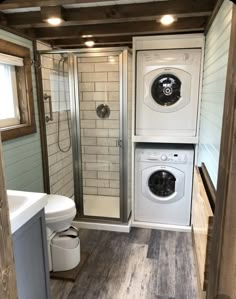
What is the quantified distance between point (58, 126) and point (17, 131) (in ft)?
2.72

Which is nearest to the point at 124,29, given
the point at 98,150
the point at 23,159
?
the point at 98,150

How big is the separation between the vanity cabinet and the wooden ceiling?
1.49m

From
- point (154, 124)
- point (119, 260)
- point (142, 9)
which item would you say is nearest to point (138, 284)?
point (119, 260)

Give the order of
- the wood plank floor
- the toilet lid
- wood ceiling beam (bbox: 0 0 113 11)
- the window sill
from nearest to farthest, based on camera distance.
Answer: wood ceiling beam (bbox: 0 0 113 11) < the wood plank floor < the toilet lid < the window sill

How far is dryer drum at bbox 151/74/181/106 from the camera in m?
2.72

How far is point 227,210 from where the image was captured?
1.26 m

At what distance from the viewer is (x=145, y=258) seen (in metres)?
2.48

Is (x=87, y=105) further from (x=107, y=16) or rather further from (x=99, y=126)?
(x=107, y=16)

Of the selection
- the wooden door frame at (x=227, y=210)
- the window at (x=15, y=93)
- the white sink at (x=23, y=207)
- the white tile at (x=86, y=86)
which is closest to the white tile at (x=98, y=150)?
the white tile at (x=86, y=86)

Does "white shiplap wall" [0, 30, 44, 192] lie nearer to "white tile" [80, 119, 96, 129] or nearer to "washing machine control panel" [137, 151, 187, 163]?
"white tile" [80, 119, 96, 129]

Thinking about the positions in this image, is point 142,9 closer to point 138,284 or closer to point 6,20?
point 6,20

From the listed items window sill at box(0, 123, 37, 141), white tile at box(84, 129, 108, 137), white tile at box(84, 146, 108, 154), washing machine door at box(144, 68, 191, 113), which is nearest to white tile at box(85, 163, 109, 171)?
white tile at box(84, 146, 108, 154)

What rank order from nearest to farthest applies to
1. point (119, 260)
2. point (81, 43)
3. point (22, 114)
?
point (119, 260) < point (22, 114) < point (81, 43)

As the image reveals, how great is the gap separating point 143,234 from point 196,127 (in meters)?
1.36
